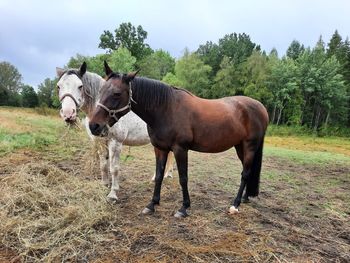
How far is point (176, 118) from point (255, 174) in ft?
6.56

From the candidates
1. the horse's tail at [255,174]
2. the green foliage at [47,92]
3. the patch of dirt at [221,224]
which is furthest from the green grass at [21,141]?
the green foliage at [47,92]

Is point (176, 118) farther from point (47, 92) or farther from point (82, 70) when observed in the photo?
point (47, 92)

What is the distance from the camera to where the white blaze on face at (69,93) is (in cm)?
428

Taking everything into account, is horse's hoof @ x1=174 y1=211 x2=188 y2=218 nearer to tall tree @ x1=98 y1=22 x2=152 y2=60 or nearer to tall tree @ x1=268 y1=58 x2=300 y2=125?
tall tree @ x1=268 y1=58 x2=300 y2=125

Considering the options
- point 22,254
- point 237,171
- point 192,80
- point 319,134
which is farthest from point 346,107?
point 22,254

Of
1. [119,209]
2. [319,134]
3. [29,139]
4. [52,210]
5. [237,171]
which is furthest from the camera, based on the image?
[319,134]

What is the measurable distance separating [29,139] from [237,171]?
7.18 m

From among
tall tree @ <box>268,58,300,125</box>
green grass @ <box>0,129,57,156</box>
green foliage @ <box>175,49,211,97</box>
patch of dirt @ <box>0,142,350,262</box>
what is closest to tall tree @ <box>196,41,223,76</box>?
green foliage @ <box>175,49,211,97</box>

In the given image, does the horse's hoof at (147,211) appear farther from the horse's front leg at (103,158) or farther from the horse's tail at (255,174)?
the horse's tail at (255,174)

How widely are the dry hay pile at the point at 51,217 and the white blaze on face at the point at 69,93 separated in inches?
46.2

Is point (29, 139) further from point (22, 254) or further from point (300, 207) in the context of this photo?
point (300, 207)

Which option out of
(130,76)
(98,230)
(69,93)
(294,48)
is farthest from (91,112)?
(294,48)

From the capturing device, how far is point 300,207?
5539 millimetres

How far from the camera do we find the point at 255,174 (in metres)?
5.38
